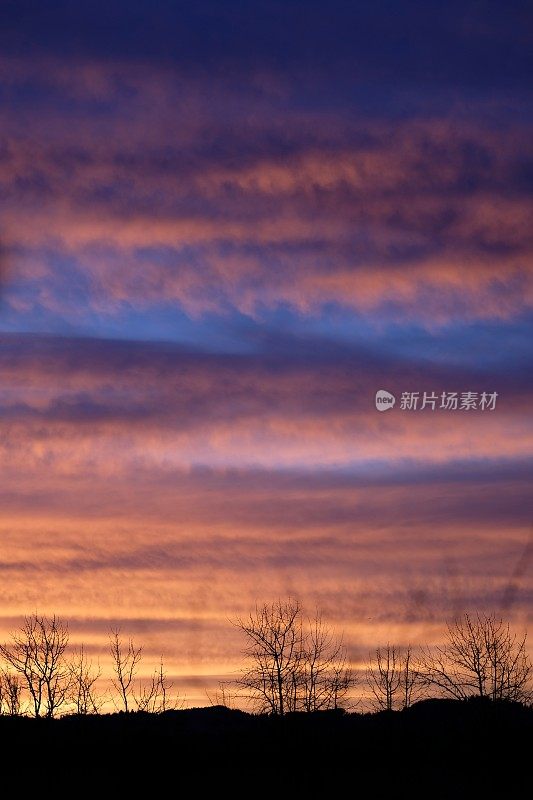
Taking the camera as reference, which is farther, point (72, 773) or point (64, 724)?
point (64, 724)

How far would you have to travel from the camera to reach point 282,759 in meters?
48.4

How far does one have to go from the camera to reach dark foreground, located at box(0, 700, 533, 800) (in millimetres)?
43469

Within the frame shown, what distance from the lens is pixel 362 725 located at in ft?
204

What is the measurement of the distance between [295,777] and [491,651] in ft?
69.9

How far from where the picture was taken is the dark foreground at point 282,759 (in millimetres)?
43469

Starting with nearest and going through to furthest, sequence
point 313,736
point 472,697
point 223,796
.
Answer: point 223,796 → point 313,736 → point 472,697

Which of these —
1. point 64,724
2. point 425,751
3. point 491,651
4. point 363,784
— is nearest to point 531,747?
point 425,751

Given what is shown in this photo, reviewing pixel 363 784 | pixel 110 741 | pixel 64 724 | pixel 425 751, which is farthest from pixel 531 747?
pixel 64 724

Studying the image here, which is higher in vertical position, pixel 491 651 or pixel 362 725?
pixel 491 651

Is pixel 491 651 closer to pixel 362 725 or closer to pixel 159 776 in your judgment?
pixel 362 725

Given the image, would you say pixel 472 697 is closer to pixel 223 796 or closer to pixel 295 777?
pixel 295 777

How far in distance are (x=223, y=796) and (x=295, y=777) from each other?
467cm

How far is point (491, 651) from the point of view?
2499 inches

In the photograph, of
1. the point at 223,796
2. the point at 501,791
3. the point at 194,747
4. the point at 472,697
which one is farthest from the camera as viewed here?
the point at 472,697
